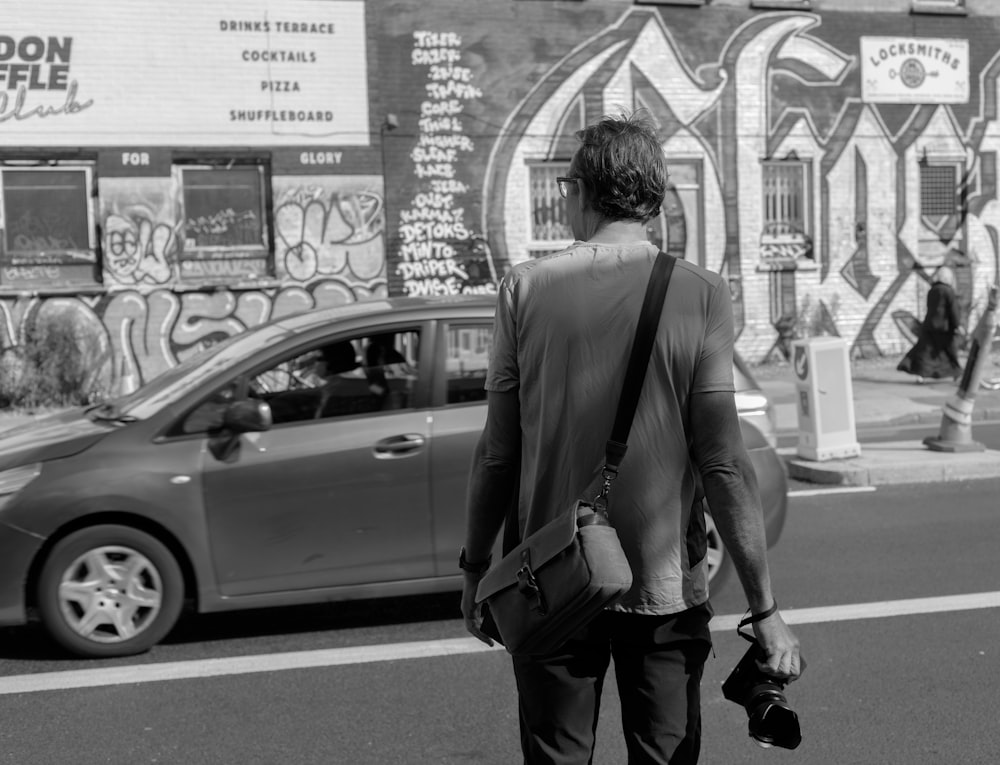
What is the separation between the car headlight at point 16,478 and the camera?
5363mm

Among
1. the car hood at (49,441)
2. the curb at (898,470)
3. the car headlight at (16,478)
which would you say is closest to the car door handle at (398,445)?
the car hood at (49,441)

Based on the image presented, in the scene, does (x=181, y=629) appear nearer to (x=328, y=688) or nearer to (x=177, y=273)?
(x=328, y=688)

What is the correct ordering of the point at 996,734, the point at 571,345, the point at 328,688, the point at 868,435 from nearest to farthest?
1. the point at 571,345
2. the point at 996,734
3. the point at 328,688
4. the point at 868,435

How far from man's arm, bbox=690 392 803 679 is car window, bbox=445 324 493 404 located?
3.36 m

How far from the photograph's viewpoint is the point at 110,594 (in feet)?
17.8

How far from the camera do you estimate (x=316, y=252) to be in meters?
16.9

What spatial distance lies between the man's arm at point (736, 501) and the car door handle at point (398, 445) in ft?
10.5

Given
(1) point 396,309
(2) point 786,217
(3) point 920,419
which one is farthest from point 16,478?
(2) point 786,217

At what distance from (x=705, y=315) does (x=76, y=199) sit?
593 inches

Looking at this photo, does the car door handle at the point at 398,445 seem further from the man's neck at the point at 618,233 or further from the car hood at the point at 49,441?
the man's neck at the point at 618,233

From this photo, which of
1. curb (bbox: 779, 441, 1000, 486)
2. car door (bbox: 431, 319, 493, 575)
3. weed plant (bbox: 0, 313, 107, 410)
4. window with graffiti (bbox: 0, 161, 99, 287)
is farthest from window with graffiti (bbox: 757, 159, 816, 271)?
car door (bbox: 431, 319, 493, 575)

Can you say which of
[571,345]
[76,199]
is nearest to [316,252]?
[76,199]

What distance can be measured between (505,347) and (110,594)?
11.3 ft

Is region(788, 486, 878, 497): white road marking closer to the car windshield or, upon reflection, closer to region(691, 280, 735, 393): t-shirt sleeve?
the car windshield
